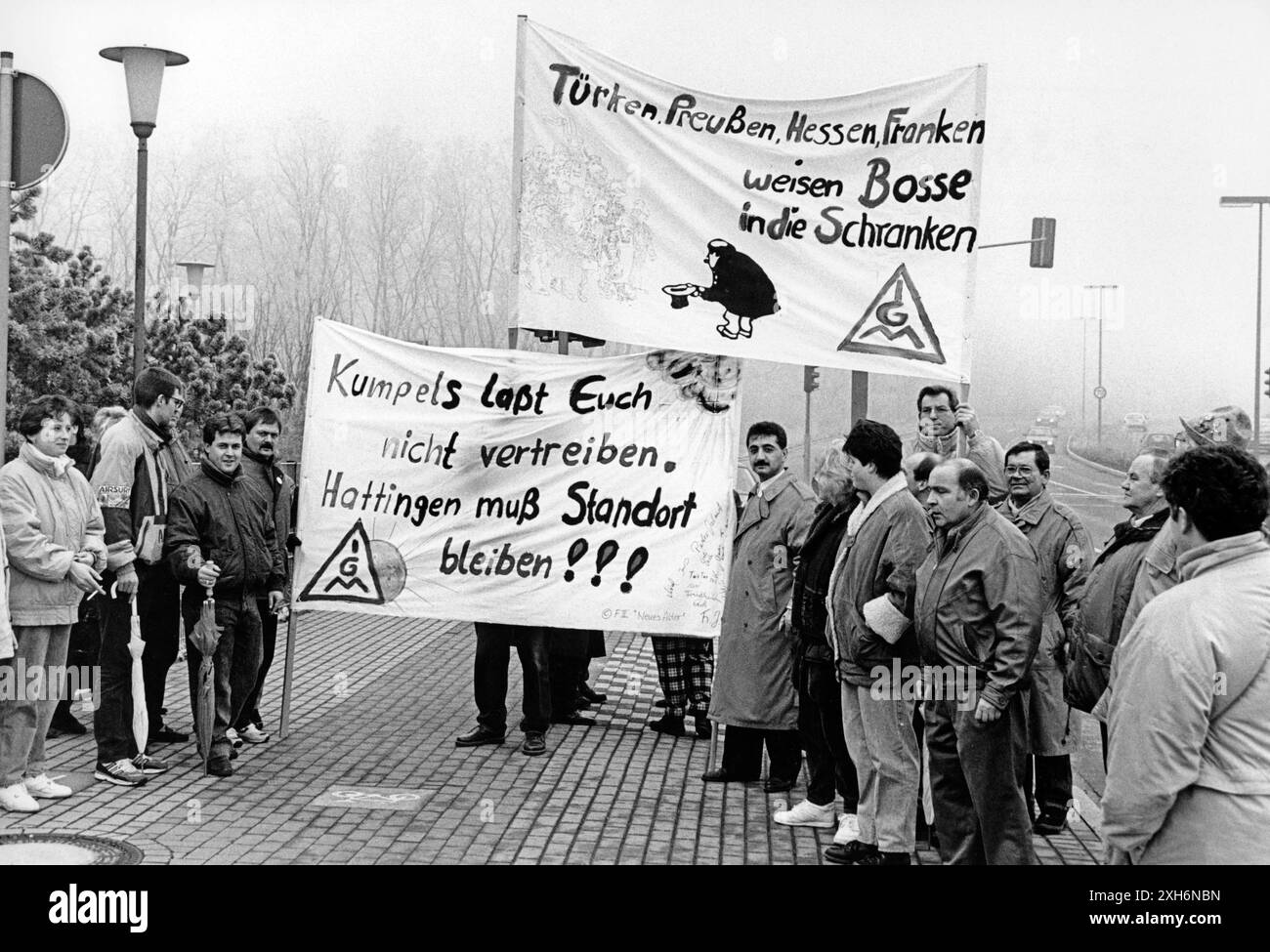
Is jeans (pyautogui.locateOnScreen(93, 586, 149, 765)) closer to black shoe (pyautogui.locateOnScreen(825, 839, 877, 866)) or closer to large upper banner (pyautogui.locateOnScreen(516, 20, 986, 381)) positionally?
large upper banner (pyautogui.locateOnScreen(516, 20, 986, 381))

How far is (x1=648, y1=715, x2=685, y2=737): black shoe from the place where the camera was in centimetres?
884

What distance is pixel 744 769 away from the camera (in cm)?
764

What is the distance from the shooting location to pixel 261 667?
819 centimetres

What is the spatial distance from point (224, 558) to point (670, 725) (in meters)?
3.00

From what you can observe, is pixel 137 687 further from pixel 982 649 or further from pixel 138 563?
pixel 982 649

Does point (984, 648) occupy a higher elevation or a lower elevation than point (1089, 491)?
lower

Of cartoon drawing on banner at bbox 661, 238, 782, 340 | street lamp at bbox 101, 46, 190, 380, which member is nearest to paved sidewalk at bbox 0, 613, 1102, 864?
cartoon drawing on banner at bbox 661, 238, 782, 340

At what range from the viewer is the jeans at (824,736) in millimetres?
6664

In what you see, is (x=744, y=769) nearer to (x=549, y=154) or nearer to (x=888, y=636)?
(x=888, y=636)

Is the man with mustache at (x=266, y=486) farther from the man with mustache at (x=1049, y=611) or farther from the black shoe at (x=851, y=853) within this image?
the man with mustache at (x=1049, y=611)

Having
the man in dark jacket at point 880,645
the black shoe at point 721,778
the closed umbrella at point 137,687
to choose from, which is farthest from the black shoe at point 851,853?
the closed umbrella at point 137,687

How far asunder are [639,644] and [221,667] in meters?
6.46

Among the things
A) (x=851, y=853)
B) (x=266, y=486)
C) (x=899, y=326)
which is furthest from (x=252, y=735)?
(x=899, y=326)
